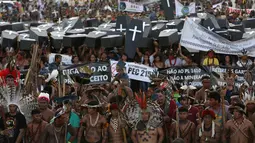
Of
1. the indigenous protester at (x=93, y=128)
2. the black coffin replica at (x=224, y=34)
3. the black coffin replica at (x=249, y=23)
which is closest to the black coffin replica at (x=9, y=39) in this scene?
the black coffin replica at (x=224, y=34)

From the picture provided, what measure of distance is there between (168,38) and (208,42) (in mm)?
1063

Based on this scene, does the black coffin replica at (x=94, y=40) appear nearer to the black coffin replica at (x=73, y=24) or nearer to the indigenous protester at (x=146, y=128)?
the black coffin replica at (x=73, y=24)

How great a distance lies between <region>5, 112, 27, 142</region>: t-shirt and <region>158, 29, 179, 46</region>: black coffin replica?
657 centimetres

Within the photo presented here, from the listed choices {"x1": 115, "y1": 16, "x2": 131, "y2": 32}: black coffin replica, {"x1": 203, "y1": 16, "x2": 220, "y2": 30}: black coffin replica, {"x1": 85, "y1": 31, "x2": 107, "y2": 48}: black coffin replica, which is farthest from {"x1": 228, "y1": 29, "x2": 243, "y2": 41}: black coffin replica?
{"x1": 85, "y1": 31, "x2": 107, "y2": 48}: black coffin replica

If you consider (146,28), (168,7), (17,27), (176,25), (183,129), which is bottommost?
(183,129)

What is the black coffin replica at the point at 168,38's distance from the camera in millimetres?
17219

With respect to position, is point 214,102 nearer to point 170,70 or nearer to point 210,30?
point 170,70

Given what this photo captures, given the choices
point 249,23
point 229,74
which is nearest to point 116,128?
point 229,74

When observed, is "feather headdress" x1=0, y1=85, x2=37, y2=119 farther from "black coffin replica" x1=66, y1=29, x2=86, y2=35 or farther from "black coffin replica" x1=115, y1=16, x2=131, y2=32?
"black coffin replica" x1=66, y1=29, x2=86, y2=35

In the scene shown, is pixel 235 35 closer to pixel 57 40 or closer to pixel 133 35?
pixel 133 35

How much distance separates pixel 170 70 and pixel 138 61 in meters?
2.12

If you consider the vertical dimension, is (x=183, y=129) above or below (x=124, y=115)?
below

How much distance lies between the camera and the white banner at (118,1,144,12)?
23.2 metres

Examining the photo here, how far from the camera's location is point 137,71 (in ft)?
50.8
